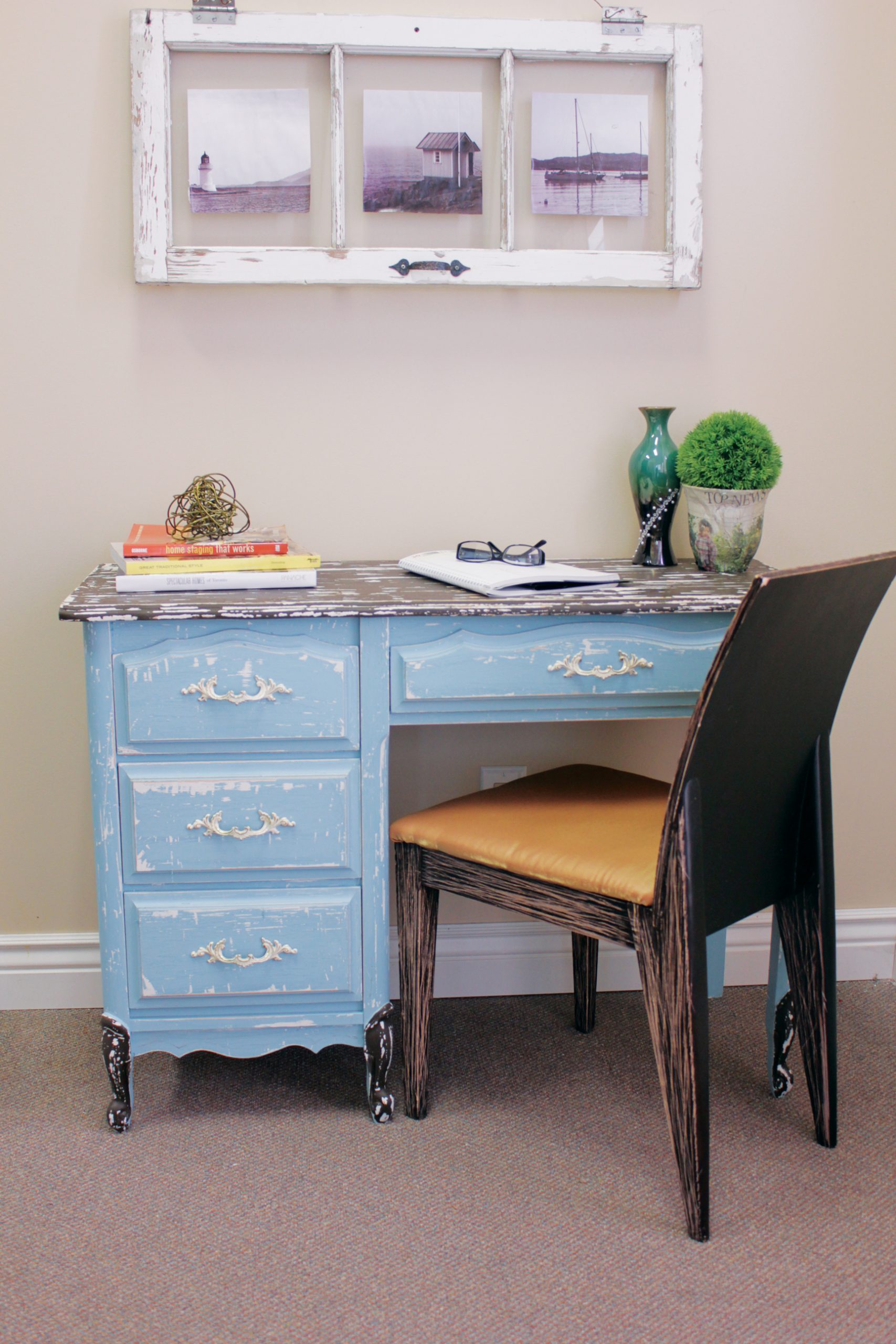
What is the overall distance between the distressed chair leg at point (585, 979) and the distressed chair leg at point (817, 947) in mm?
384

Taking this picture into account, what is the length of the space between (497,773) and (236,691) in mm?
670

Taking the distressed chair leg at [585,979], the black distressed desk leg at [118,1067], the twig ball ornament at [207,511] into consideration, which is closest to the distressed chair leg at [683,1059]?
the distressed chair leg at [585,979]

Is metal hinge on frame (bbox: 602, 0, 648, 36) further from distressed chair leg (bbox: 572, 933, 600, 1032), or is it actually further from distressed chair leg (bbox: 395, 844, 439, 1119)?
distressed chair leg (bbox: 572, 933, 600, 1032)

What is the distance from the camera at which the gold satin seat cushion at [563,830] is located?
157cm

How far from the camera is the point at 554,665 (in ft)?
5.61

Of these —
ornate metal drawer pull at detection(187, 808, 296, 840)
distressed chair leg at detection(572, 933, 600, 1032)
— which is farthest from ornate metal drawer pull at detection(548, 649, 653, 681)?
distressed chair leg at detection(572, 933, 600, 1032)

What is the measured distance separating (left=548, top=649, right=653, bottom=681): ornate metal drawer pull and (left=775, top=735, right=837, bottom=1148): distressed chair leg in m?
0.28

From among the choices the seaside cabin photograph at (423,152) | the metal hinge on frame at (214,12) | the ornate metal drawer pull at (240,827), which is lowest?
the ornate metal drawer pull at (240,827)

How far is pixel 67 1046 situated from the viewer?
203 centimetres

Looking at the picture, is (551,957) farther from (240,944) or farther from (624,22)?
(624,22)

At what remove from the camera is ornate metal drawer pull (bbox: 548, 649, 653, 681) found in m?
1.71

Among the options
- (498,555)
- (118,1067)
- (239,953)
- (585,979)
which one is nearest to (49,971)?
(118,1067)

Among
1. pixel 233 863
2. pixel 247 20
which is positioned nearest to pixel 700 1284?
pixel 233 863

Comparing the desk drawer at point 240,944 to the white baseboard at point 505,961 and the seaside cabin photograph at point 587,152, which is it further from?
Result: the seaside cabin photograph at point 587,152
